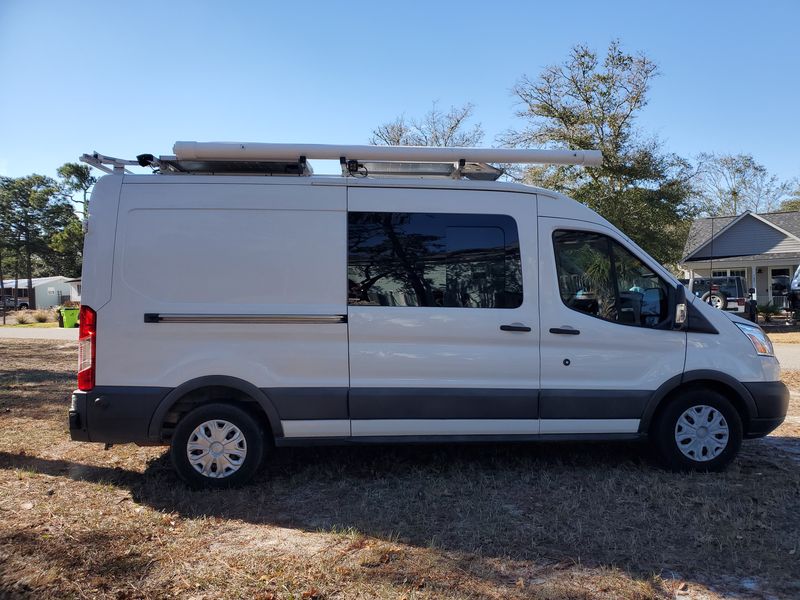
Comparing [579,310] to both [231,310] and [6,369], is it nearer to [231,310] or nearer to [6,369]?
[231,310]

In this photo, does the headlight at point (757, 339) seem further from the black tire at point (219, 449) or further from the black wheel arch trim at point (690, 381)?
the black tire at point (219, 449)

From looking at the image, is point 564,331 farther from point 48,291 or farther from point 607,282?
point 48,291

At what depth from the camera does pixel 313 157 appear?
480 cm

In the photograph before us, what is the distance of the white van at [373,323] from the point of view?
4.48 metres

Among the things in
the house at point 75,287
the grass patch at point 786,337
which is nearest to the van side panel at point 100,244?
the grass patch at point 786,337

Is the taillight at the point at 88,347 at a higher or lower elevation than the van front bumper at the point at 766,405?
higher

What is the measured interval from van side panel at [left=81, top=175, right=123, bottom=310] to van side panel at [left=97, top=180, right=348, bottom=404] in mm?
64

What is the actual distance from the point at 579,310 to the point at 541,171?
57.6 feet

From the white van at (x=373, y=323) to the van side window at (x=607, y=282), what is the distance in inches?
0.6

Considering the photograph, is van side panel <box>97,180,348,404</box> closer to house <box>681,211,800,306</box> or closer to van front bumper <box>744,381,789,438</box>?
van front bumper <box>744,381,789,438</box>

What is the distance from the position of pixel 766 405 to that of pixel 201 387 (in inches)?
177

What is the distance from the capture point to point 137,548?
354cm

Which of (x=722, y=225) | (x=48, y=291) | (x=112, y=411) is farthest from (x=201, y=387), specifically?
(x=48, y=291)

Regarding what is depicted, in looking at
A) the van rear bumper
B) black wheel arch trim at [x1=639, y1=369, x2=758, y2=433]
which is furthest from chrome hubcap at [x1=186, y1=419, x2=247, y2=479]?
black wheel arch trim at [x1=639, y1=369, x2=758, y2=433]
